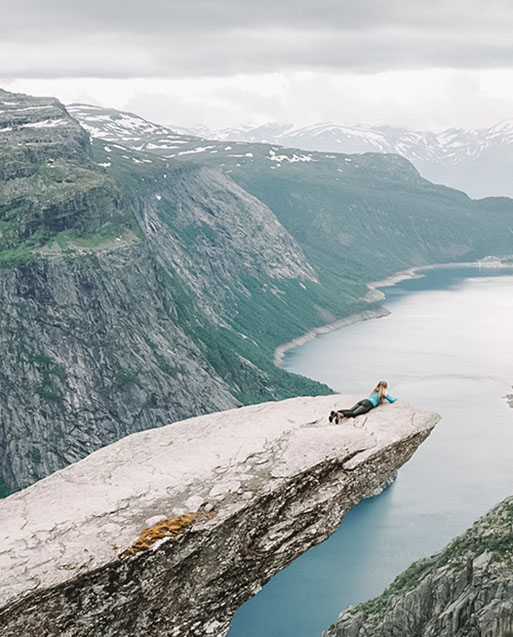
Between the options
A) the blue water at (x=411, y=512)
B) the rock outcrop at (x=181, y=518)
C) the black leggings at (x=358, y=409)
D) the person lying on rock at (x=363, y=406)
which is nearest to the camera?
the rock outcrop at (x=181, y=518)

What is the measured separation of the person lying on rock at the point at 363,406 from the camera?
21.6m

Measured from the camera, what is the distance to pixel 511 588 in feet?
77.2

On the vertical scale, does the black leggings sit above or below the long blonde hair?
below

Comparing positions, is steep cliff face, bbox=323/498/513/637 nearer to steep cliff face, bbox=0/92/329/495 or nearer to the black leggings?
the black leggings

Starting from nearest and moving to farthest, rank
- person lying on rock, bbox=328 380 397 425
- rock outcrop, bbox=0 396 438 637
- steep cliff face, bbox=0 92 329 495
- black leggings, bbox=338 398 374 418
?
1. rock outcrop, bbox=0 396 438 637
2. person lying on rock, bbox=328 380 397 425
3. black leggings, bbox=338 398 374 418
4. steep cliff face, bbox=0 92 329 495

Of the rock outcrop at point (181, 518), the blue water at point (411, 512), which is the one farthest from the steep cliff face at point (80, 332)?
the rock outcrop at point (181, 518)

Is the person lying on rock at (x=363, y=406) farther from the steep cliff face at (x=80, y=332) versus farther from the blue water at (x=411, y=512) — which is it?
the steep cliff face at (x=80, y=332)

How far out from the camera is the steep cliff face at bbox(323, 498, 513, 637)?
23719mm

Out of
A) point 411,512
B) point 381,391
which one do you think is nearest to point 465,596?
point 381,391

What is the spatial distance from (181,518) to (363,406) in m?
7.09

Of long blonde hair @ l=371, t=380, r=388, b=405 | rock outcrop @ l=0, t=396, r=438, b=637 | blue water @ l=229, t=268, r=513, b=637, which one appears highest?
long blonde hair @ l=371, t=380, r=388, b=405

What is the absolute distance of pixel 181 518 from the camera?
17.5 metres

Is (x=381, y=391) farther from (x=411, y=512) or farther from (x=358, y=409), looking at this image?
(x=411, y=512)

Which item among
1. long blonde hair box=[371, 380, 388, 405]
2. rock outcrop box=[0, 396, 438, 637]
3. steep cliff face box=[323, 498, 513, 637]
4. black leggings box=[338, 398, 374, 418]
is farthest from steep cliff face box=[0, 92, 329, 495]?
black leggings box=[338, 398, 374, 418]
